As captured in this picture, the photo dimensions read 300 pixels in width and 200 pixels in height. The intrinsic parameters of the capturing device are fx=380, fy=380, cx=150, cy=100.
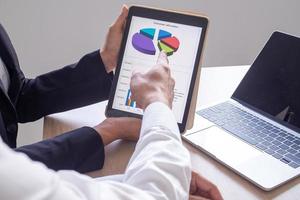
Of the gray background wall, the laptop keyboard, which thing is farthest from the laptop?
the gray background wall

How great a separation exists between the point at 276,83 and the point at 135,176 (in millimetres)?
575

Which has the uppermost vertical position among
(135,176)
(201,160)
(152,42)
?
(152,42)

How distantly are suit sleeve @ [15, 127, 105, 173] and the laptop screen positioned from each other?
1.41ft

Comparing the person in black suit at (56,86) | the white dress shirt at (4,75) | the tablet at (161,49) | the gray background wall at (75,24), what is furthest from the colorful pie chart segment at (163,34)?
the gray background wall at (75,24)

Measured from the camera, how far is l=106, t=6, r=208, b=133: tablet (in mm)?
792

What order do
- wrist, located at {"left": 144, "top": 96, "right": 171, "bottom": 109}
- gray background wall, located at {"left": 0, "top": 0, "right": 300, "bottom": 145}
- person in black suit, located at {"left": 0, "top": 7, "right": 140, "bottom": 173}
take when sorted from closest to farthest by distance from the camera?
1. wrist, located at {"left": 144, "top": 96, "right": 171, "bottom": 109}
2. person in black suit, located at {"left": 0, "top": 7, "right": 140, "bottom": 173}
3. gray background wall, located at {"left": 0, "top": 0, "right": 300, "bottom": 145}

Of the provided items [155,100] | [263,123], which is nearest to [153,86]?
[155,100]

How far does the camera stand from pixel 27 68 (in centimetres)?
175

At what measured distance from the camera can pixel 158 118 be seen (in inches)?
22.3

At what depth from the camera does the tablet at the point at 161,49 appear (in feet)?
2.60

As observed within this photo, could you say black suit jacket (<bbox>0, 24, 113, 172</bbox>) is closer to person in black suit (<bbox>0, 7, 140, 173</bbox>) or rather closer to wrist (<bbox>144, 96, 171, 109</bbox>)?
person in black suit (<bbox>0, 7, 140, 173</bbox>)

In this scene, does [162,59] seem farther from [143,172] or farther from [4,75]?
[4,75]

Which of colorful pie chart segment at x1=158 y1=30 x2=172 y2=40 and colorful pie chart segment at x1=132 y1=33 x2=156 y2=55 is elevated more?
colorful pie chart segment at x1=158 y1=30 x2=172 y2=40

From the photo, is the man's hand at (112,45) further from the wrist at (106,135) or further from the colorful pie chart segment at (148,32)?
the wrist at (106,135)
